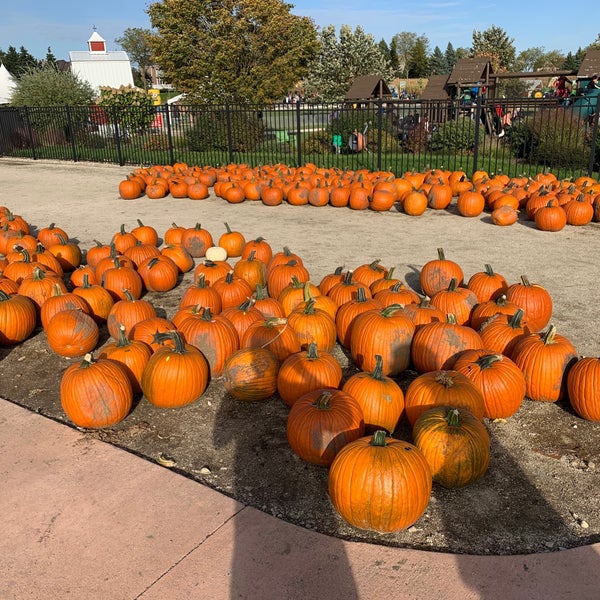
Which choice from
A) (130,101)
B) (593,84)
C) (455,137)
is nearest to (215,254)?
(455,137)

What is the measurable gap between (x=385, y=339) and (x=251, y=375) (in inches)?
40.3

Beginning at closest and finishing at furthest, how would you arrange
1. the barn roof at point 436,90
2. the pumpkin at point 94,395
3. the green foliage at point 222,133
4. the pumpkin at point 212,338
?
the pumpkin at point 94,395 → the pumpkin at point 212,338 → the green foliage at point 222,133 → the barn roof at point 436,90

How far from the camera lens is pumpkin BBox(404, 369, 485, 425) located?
130 inches

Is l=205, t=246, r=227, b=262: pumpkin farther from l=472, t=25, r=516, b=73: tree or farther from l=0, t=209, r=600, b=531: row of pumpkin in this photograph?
l=472, t=25, r=516, b=73: tree

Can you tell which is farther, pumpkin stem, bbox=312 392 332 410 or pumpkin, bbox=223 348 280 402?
pumpkin, bbox=223 348 280 402

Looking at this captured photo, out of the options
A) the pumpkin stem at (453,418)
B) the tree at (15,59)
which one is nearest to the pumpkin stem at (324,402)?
the pumpkin stem at (453,418)

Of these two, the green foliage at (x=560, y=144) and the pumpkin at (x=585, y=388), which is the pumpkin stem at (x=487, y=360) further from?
the green foliage at (x=560, y=144)

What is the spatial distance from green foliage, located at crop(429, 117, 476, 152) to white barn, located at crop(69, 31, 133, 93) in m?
48.7

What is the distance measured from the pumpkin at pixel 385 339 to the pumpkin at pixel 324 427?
0.90 m

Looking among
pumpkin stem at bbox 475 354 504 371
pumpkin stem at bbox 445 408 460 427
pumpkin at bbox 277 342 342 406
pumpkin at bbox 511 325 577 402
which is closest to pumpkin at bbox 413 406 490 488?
pumpkin stem at bbox 445 408 460 427

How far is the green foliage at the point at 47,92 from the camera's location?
27406mm

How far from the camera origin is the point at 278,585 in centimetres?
237

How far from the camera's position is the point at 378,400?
3.40 metres

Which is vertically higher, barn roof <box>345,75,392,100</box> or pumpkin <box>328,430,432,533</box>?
barn roof <box>345,75,392,100</box>
